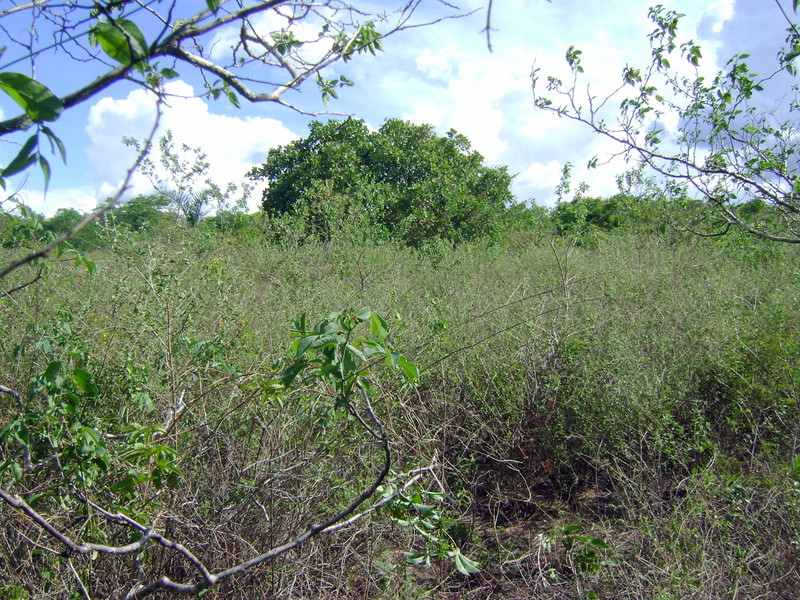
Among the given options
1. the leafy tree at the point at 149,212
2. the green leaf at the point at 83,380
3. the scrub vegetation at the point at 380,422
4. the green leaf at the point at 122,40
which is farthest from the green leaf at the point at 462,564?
the leafy tree at the point at 149,212

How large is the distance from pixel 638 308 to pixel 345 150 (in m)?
8.40

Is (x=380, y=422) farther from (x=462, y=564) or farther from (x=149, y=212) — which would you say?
(x=149, y=212)

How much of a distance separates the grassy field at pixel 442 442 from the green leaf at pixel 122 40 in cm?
95

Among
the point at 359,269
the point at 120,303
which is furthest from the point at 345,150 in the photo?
the point at 120,303

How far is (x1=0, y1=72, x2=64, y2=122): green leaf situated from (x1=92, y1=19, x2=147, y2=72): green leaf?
0.21 meters

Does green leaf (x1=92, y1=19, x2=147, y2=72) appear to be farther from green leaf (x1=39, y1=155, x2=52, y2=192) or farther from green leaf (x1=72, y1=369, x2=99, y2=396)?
green leaf (x1=72, y1=369, x2=99, y2=396)

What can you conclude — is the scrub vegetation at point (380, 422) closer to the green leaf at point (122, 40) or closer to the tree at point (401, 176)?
the green leaf at point (122, 40)

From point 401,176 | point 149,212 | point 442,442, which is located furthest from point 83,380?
point 401,176

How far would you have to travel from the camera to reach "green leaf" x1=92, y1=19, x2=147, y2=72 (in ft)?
3.11

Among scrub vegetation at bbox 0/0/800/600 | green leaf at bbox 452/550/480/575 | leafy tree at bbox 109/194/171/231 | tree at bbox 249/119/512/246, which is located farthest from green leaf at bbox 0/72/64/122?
tree at bbox 249/119/512/246

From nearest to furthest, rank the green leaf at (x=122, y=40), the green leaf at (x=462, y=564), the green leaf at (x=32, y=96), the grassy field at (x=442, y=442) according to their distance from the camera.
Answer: the green leaf at (x=32, y=96), the green leaf at (x=122, y=40), the green leaf at (x=462, y=564), the grassy field at (x=442, y=442)

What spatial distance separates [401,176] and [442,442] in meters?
10.2

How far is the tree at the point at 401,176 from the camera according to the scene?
39.8 feet

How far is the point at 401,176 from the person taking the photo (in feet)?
43.2
